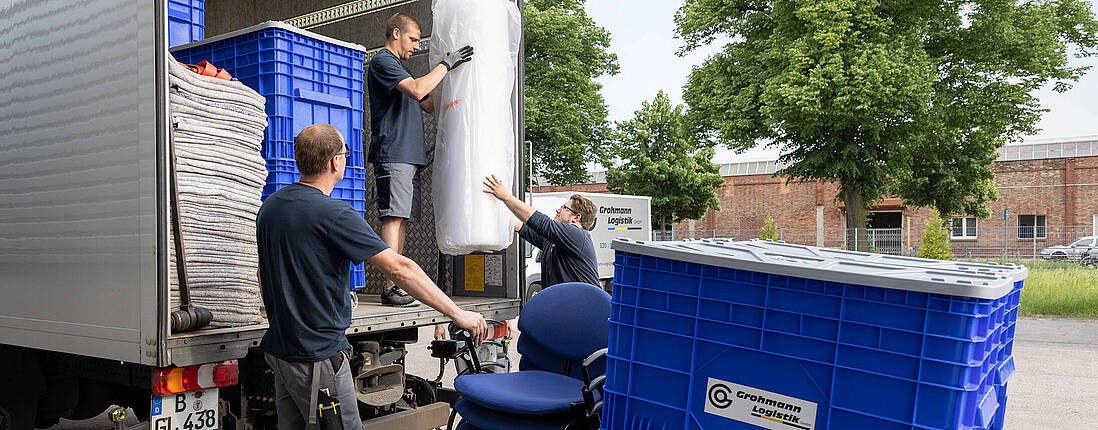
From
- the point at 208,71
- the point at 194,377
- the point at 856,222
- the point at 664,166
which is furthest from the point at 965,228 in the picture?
the point at 194,377

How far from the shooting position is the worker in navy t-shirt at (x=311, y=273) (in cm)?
295

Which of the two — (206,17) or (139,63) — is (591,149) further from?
(139,63)

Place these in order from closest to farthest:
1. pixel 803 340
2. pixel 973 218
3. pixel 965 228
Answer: pixel 803 340, pixel 973 218, pixel 965 228

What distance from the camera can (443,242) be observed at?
4.39 m

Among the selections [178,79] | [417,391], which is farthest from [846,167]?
[178,79]

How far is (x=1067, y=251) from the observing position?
2316cm

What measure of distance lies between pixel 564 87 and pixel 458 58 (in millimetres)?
20596

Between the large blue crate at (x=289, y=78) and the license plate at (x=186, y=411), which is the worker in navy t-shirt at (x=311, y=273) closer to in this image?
the license plate at (x=186, y=411)

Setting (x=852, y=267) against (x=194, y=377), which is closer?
(x=852, y=267)

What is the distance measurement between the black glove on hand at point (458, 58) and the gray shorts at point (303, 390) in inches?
68.5

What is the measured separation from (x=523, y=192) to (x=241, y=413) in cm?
190

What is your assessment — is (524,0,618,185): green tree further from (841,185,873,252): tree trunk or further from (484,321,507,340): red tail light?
(484,321,507,340): red tail light

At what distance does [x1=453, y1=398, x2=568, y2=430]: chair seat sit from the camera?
3.33m

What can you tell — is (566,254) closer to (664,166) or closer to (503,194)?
(503,194)
